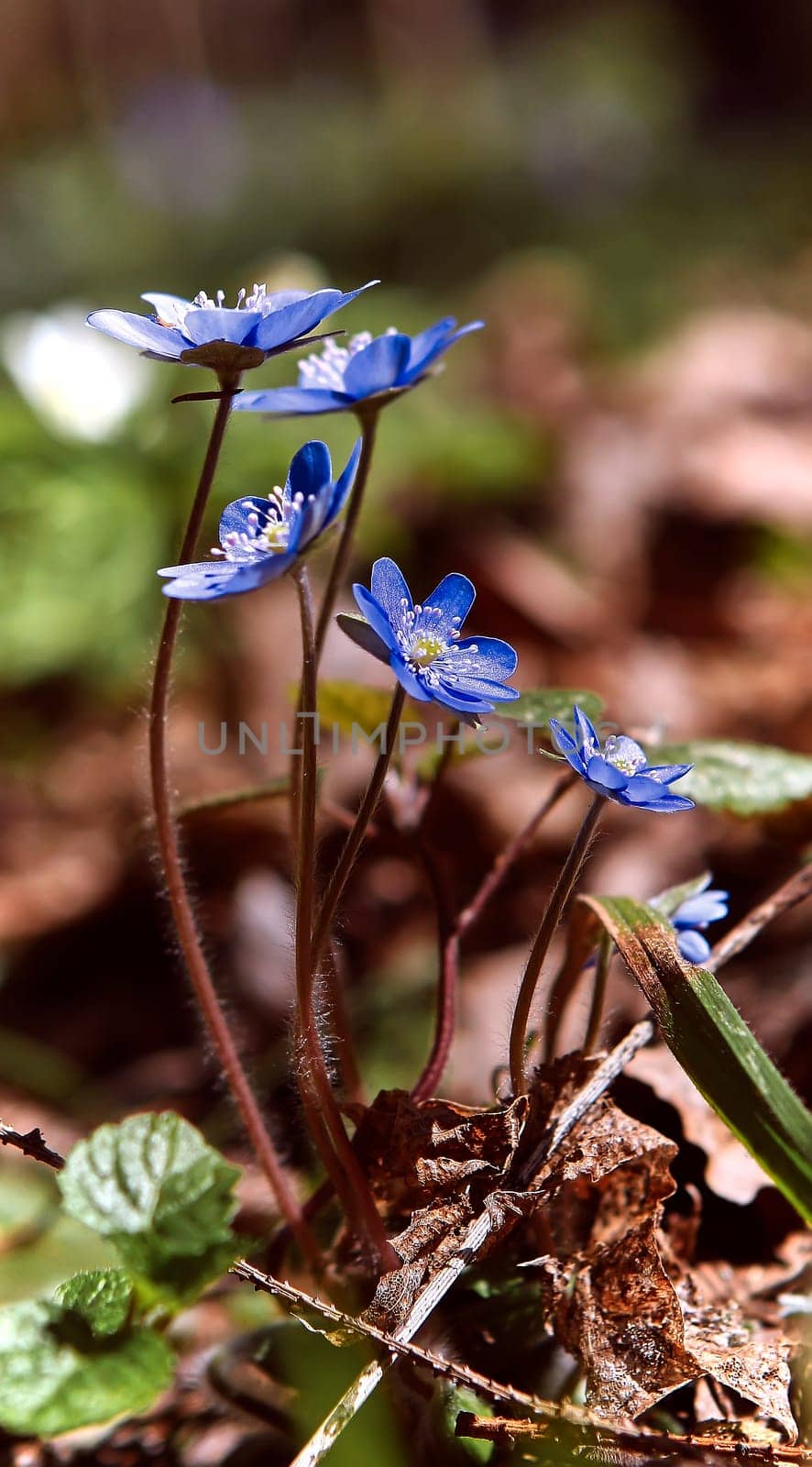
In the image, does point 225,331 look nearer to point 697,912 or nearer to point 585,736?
point 585,736

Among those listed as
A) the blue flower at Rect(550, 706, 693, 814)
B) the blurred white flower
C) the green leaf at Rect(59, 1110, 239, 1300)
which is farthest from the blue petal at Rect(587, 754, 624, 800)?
the blurred white flower

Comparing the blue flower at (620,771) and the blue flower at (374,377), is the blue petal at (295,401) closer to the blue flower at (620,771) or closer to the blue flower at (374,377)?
the blue flower at (374,377)

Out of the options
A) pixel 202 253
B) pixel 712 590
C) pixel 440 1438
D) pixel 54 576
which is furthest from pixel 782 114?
pixel 440 1438

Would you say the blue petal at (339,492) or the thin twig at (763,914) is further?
the thin twig at (763,914)

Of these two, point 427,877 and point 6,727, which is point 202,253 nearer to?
point 6,727

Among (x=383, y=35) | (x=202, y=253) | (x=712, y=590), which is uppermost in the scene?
(x=383, y=35)

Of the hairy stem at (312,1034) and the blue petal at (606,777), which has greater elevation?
the blue petal at (606,777)

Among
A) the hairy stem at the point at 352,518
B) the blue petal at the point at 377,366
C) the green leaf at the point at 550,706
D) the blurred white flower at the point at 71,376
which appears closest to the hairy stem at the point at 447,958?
the green leaf at the point at 550,706
